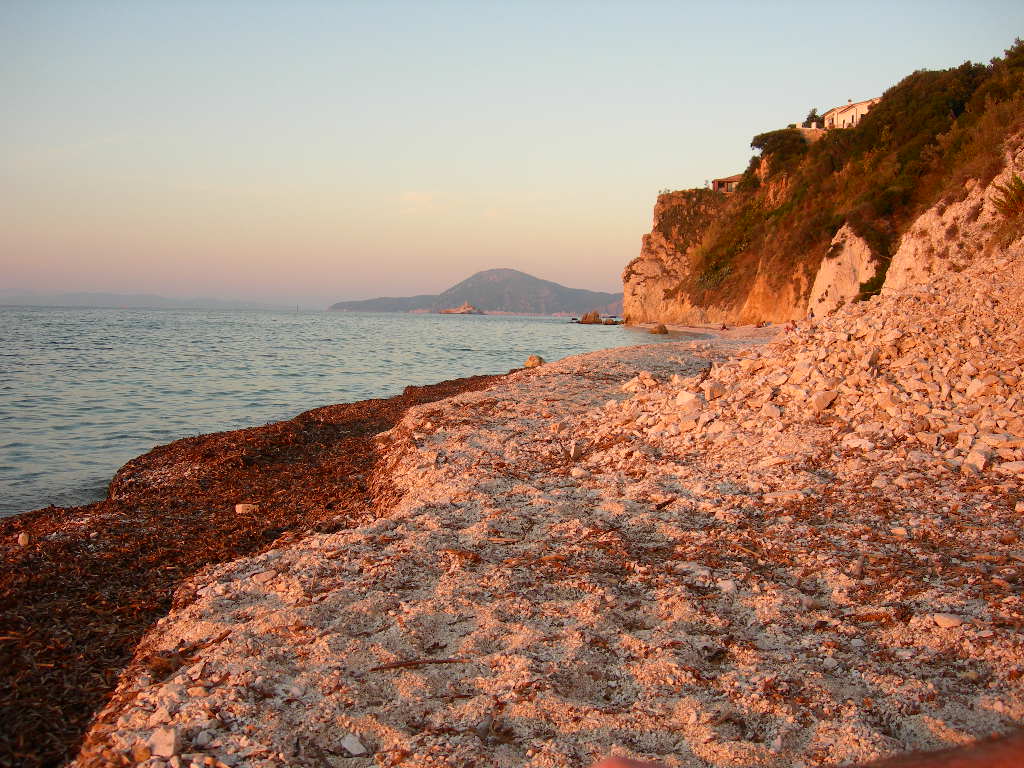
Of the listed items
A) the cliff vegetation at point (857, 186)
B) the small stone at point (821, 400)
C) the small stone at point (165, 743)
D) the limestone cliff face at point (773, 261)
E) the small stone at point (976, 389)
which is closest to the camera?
the small stone at point (165, 743)

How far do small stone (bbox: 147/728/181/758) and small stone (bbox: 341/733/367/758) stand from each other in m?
0.63

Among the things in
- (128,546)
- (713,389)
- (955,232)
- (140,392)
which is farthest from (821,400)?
(955,232)

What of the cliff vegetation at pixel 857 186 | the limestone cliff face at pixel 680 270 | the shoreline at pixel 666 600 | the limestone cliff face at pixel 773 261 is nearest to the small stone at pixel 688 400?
the shoreline at pixel 666 600

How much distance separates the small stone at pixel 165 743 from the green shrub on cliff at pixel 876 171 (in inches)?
827

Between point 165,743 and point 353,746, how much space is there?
73 centimetres

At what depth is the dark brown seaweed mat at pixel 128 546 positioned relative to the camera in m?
3.15

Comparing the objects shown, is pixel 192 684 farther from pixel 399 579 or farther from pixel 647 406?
pixel 647 406

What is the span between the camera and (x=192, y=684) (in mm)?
2980

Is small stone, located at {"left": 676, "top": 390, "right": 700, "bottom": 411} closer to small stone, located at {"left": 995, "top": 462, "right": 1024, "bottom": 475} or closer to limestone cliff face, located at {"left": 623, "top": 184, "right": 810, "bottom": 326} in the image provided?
small stone, located at {"left": 995, "top": 462, "right": 1024, "bottom": 475}

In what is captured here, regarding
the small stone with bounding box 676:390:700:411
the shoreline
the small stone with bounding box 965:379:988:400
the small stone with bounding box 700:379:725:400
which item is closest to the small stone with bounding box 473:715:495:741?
the shoreline

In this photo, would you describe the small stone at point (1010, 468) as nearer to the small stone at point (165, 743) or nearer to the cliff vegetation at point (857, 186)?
the small stone at point (165, 743)

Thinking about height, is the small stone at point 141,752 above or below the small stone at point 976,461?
below

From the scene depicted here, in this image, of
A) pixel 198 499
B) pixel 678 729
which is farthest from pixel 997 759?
pixel 198 499

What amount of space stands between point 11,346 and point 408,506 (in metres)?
29.5
